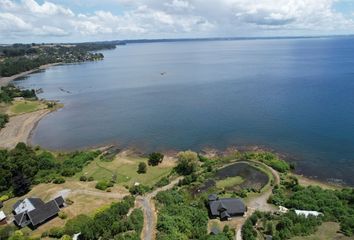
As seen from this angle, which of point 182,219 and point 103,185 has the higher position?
point 182,219

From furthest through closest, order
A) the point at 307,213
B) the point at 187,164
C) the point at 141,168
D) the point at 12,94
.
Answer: the point at 12,94 < the point at 141,168 < the point at 187,164 < the point at 307,213

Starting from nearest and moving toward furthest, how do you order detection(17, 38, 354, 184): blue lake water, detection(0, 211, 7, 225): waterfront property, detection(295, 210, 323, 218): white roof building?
detection(295, 210, 323, 218): white roof building
detection(0, 211, 7, 225): waterfront property
detection(17, 38, 354, 184): blue lake water

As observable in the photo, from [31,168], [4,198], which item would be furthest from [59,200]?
[31,168]

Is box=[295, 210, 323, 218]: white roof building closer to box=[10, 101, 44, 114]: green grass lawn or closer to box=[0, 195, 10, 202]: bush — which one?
box=[0, 195, 10, 202]: bush

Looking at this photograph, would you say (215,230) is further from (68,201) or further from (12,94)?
(12,94)

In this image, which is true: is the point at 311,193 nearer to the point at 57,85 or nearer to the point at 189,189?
the point at 189,189

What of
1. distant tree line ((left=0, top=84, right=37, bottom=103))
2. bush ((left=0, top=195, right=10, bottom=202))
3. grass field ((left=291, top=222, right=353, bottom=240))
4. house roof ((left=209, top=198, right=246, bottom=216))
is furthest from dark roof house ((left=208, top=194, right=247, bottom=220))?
distant tree line ((left=0, top=84, right=37, bottom=103))
